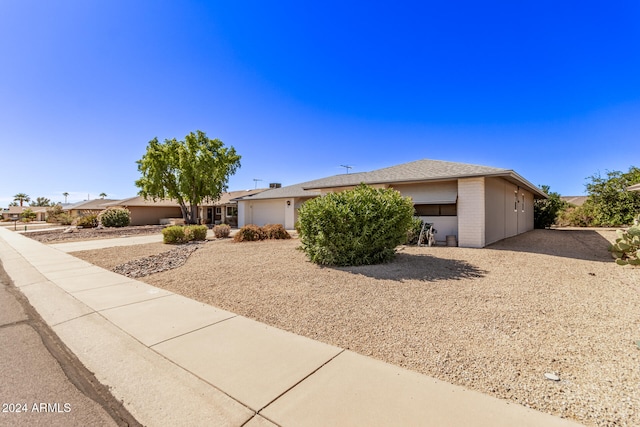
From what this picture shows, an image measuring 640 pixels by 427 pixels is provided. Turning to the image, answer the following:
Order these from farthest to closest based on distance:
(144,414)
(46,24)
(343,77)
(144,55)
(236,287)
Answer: (343,77), (144,55), (46,24), (236,287), (144,414)

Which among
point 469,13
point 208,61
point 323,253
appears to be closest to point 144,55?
point 208,61

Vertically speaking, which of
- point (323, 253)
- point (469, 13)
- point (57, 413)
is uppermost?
point (469, 13)

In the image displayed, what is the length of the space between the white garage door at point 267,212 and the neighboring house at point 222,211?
5427 mm

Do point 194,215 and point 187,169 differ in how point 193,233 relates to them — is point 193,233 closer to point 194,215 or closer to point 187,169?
point 187,169

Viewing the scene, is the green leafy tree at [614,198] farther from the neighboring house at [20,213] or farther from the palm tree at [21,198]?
the palm tree at [21,198]

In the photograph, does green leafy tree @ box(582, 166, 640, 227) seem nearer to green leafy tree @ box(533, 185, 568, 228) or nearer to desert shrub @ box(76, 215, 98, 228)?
green leafy tree @ box(533, 185, 568, 228)

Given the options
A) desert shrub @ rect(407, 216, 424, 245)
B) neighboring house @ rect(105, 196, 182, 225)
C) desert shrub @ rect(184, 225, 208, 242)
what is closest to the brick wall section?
desert shrub @ rect(407, 216, 424, 245)

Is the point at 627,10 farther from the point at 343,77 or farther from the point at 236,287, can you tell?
the point at 236,287

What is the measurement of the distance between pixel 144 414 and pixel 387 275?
209 inches

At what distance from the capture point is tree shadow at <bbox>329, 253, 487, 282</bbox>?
6516mm

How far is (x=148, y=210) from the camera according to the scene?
3741cm

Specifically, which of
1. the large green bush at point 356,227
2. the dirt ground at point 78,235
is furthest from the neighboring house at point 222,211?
the large green bush at point 356,227

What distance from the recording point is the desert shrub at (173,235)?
47.9ft

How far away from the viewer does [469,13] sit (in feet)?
35.3
